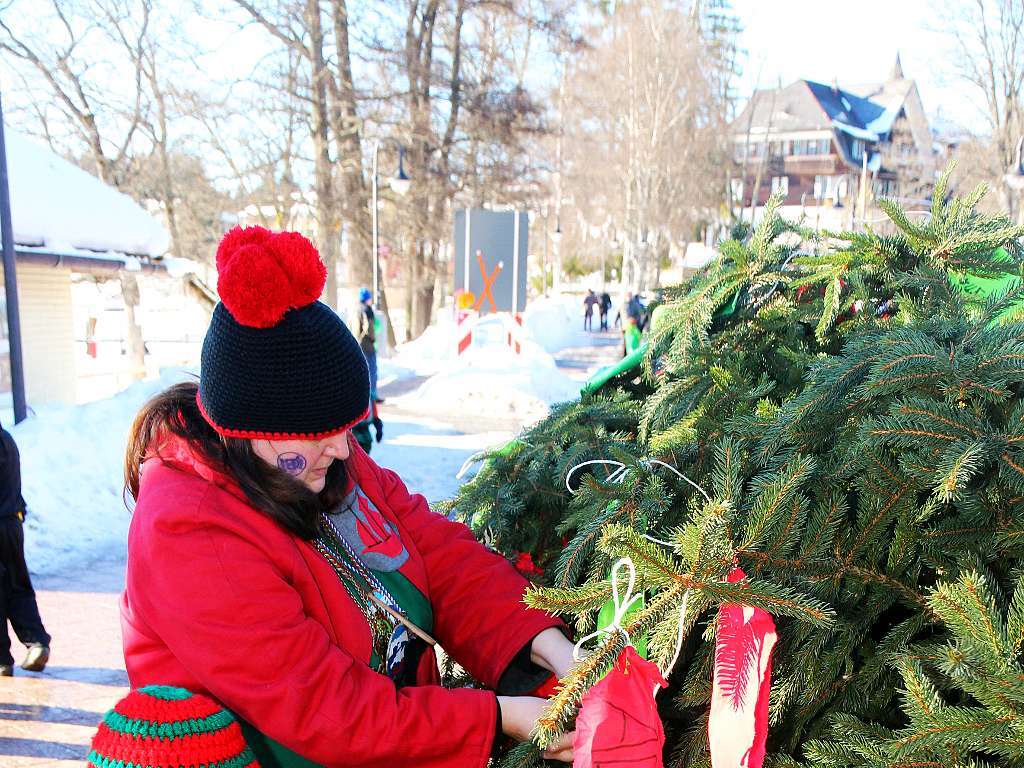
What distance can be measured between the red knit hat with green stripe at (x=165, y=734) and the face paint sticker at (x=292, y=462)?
0.40 meters

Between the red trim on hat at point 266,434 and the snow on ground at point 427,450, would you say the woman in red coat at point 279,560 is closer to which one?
the red trim on hat at point 266,434

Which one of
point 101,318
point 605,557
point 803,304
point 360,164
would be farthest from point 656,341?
point 101,318

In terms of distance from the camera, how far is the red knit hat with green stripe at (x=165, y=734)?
118 centimetres

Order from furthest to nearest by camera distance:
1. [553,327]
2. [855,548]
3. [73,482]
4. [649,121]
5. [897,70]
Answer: [897,70]
[649,121]
[553,327]
[73,482]
[855,548]

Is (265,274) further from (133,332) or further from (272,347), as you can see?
(133,332)

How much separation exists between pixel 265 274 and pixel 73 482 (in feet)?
20.9

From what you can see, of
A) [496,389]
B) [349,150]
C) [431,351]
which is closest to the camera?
[496,389]

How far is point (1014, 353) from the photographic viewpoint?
126cm

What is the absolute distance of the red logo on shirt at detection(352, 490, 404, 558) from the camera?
5.15 feet

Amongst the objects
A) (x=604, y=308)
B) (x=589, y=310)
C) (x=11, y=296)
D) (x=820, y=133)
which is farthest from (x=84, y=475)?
(x=820, y=133)

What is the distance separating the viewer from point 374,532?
5.25 ft

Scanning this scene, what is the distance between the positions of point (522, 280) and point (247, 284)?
1407 centimetres

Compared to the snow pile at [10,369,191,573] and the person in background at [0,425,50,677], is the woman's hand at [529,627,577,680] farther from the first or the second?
the snow pile at [10,369,191,573]

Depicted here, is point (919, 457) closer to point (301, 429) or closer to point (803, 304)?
point (803, 304)
